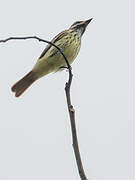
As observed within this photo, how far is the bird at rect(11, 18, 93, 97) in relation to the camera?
5.19m

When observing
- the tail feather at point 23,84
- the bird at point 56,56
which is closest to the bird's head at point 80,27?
the bird at point 56,56

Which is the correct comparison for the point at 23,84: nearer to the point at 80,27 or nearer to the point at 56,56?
the point at 56,56

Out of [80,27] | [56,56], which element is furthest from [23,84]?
[80,27]

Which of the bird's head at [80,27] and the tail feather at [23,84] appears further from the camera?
the bird's head at [80,27]

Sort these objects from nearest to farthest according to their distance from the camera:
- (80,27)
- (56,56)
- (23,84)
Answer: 1. (56,56)
2. (23,84)
3. (80,27)

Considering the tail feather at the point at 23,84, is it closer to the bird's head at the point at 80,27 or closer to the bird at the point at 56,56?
the bird at the point at 56,56

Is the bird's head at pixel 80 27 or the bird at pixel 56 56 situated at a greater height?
the bird's head at pixel 80 27

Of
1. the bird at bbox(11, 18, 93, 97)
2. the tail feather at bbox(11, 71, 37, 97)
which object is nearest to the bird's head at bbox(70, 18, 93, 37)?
the bird at bbox(11, 18, 93, 97)

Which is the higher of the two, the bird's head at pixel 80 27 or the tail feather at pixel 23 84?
the bird's head at pixel 80 27

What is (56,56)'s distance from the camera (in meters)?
5.16

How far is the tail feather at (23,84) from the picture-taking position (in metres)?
5.28

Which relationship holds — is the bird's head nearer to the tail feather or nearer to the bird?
the bird

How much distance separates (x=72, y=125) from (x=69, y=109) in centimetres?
14

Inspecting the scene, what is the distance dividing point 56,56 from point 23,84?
29.2 inches
